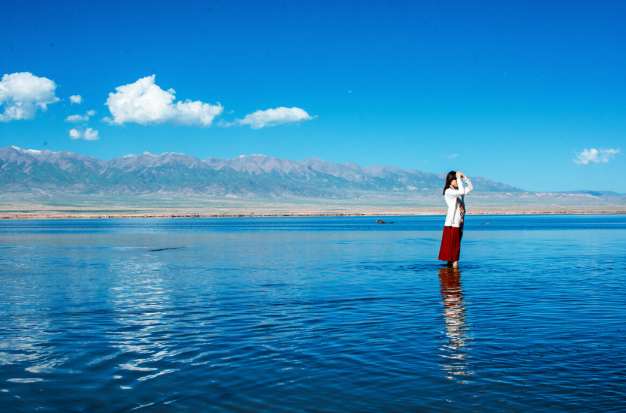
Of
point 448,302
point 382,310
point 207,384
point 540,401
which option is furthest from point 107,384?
point 448,302

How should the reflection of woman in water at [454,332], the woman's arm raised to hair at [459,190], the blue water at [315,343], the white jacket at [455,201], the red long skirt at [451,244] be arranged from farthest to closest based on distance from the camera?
the red long skirt at [451,244] → the white jacket at [455,201] → the woman's arm raised to hair at [459,190] → the reflection of woman in water at [454,332] → the blue water at [315,343]

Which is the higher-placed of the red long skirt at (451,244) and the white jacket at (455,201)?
the white jacket at (455,201)

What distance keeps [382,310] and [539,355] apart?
4.05 m

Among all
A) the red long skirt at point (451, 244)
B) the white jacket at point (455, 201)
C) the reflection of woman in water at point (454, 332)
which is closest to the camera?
the reflection of woman in water at point (454, 332)

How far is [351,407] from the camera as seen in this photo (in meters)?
6.00

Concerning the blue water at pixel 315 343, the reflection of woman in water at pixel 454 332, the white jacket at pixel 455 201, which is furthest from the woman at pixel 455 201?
the reflection of woman in water at pixel 454 332

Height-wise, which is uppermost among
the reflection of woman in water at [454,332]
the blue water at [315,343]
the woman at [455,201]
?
the woman at [455,201]

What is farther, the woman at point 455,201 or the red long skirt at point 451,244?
the red long skirt at point 451,244

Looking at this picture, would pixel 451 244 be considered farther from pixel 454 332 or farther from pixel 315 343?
pixel 315 343

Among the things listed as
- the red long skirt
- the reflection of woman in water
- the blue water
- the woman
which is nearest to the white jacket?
the woman

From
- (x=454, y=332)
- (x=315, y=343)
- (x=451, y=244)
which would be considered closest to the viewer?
(x=315, y=343)

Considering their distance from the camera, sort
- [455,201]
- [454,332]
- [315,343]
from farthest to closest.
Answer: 1. [455,201]
2. [454,332]
3. [315,343]

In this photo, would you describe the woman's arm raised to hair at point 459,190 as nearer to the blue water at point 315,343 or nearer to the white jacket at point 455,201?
the white jacket at point 455,201

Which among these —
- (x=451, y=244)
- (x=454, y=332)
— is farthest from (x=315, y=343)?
(x=451, y=244)
